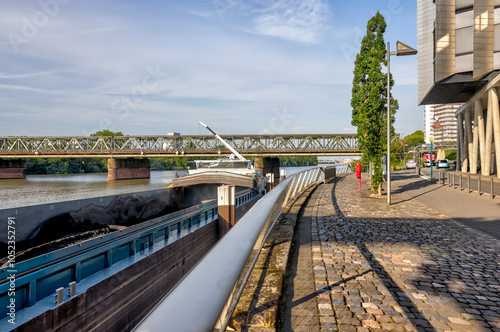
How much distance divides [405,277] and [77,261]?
20.6 ft

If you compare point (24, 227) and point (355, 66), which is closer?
point (24, 227)

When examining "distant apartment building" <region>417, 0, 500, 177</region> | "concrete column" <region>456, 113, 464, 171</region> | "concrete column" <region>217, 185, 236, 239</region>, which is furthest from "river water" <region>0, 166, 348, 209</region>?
"distant apartment building" <region>417, 0, 500, 177</region>

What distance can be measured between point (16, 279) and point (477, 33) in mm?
33714

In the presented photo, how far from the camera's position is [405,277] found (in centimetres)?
496

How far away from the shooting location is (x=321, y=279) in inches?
187

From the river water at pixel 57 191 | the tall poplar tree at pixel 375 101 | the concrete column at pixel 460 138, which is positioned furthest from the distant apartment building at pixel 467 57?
the river water at pixel 57 191

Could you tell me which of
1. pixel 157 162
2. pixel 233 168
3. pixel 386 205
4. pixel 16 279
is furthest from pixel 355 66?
pixel 157 162

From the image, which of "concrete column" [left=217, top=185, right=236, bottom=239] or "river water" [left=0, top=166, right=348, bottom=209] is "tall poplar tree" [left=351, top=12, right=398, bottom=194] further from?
"river water" [left=0, top=166, right=348, bottom=209]

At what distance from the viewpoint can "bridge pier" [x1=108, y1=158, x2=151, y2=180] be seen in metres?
82.1

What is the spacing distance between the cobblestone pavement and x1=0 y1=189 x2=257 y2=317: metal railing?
4.80 m

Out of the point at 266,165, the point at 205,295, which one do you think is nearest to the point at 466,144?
the point at 205,295

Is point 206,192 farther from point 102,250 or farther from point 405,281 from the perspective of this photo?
point 405,281

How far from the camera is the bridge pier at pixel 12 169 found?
272 feet

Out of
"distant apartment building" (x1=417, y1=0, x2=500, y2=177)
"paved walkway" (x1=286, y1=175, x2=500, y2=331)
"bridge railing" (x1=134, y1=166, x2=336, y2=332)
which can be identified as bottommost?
"paved walkway" (x1=286, y1=175, x2=500, y2=331)
